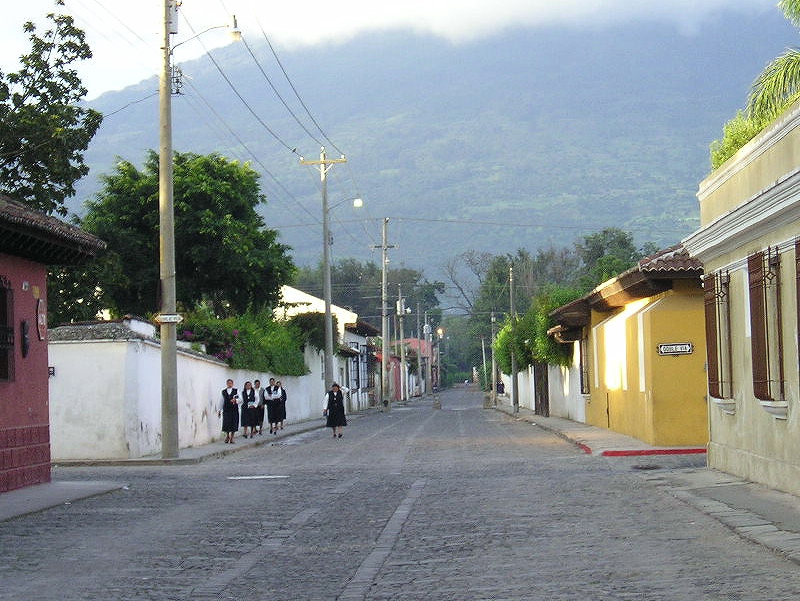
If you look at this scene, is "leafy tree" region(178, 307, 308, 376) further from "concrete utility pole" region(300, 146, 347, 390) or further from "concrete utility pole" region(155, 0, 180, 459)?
"concrete utility pole" region(155, 0, 180, 459)

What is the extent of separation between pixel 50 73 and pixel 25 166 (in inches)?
89.8

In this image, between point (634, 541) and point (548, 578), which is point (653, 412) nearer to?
point (634, 541)

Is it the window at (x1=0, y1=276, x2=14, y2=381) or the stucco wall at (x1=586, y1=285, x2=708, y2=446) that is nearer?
the window at (x1=0, y1=276, x2=14, y2=381)

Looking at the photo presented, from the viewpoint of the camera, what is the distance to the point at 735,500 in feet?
48.4

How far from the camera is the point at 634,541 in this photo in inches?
461

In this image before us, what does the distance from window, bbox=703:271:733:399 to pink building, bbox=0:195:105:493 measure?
9.78 meters

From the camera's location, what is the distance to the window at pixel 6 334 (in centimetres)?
1833

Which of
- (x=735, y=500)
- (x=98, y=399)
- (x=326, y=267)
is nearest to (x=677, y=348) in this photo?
(x=735, y=500)

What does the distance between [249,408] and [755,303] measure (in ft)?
69.2

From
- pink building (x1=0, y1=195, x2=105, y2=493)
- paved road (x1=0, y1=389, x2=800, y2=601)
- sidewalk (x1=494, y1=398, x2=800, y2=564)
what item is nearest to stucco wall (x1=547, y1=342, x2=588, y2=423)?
sidewalk (x1=494, y1=398, x2=800, y2=564)

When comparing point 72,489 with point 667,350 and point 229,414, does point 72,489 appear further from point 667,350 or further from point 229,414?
point 229,414

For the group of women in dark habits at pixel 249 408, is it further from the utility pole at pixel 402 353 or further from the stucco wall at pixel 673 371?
the utility pole at pixel 402 353

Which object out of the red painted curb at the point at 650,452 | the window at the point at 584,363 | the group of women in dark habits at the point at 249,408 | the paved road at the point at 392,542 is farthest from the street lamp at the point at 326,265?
the paved road at the point at 392,542

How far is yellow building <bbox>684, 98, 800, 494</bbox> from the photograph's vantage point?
1472 cm
